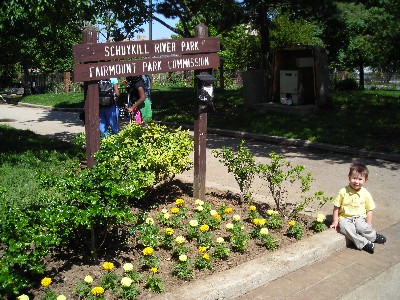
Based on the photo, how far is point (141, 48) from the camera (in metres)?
5.20

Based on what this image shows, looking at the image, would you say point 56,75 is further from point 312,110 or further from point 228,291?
point 228,291

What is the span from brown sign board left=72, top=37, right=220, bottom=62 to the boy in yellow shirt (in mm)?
2188

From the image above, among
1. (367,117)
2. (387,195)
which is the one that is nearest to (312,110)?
(367,117)

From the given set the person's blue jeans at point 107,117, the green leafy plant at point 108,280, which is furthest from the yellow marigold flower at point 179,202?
the person's blue jeans at point 107,117

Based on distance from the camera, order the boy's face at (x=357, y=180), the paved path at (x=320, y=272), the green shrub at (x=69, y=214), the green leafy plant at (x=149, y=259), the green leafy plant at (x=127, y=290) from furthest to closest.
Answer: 1. the boy's face at (x=357, y=180)
2. the green leafy plant at (x=149, y=259)
3. the paved path at (x=320, y=272)
4. the green leafy plant at (x=127, y=290)
5. the green shrub at (x=69, y=214)

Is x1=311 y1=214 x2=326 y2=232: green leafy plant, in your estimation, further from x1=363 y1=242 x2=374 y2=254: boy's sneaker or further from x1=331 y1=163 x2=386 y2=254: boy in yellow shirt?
x1=363 y1=242 x2=374 y2=254: boy's sneaker

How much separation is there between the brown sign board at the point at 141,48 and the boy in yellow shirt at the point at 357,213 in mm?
2188

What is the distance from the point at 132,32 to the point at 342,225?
13.1m

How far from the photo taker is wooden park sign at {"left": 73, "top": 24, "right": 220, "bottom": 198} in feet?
15.6

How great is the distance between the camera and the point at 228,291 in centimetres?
388

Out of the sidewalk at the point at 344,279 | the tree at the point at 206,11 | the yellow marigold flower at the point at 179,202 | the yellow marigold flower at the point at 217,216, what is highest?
the tree at the point at 206,11

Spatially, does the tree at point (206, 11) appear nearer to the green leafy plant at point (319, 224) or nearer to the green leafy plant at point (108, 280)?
the green leafy plant at point (319, 224)

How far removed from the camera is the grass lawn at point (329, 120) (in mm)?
10570

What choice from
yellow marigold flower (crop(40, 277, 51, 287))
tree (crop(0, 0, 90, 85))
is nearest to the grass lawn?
tree (crop(0, 0, 90, 85))
